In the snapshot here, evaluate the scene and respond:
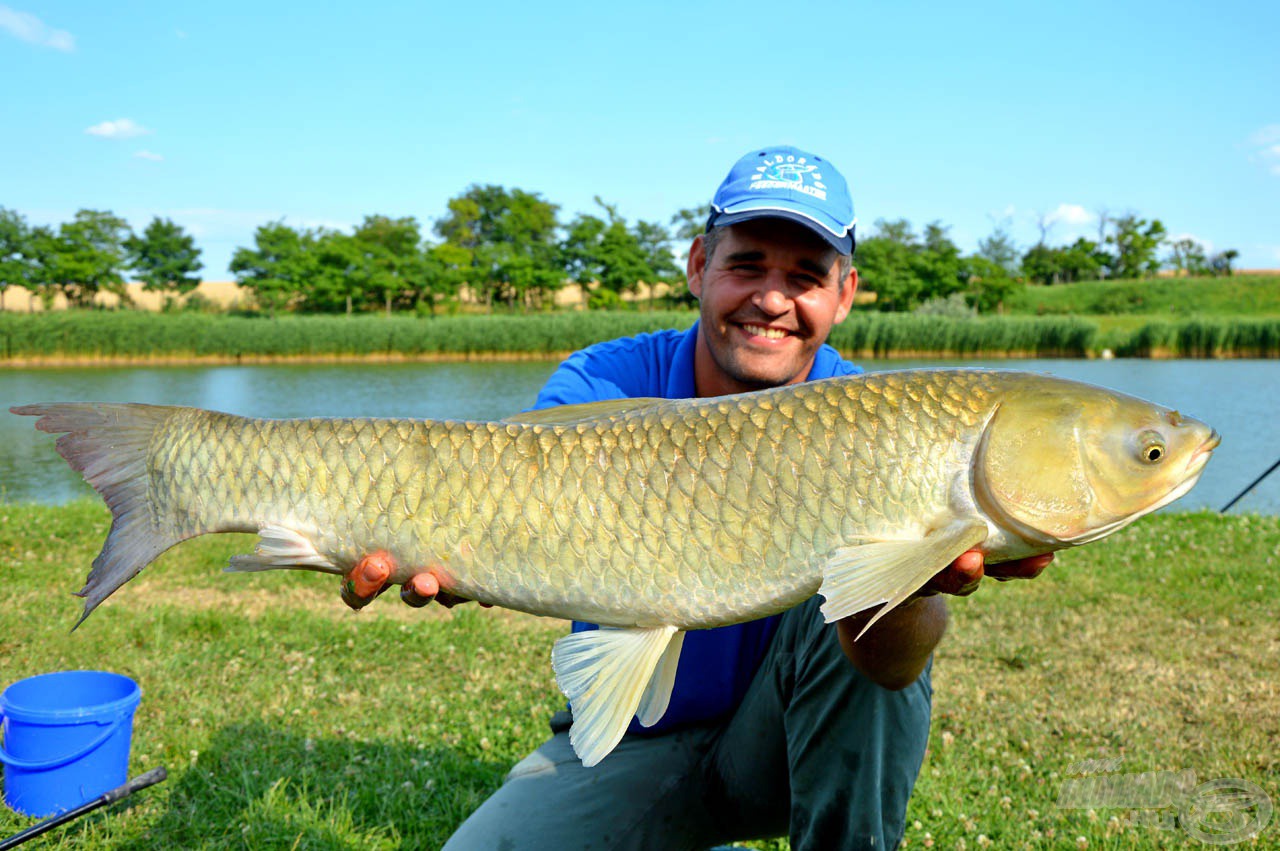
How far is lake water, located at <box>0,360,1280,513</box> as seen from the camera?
10930 mm

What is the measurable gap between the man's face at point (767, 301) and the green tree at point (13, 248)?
158 ft

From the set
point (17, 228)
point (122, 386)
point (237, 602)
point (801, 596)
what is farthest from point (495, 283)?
point (801, 596)

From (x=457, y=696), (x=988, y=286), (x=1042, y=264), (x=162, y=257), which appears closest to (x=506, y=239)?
(x=162, y=257)

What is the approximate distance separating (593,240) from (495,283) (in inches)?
221

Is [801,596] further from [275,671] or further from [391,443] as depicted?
[275,671]

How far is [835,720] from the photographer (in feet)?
6.83

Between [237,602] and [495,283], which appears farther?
[495,283]

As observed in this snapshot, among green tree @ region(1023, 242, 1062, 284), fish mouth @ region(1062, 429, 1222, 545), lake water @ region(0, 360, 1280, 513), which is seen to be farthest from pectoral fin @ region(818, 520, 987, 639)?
green tree @ region(1023, 242, 1062, 284)

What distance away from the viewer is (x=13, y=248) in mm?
42844

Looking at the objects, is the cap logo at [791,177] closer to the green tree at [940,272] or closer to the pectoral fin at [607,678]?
the pectoral fin at [607,678]

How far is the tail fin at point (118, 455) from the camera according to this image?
190cm

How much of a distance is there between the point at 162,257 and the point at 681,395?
53102 mm

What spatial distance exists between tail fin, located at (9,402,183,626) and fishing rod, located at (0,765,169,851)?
91 centimetres

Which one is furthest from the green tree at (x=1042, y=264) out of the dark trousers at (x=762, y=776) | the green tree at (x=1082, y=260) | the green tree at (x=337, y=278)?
the dark trousers at (x=762, y=776)
